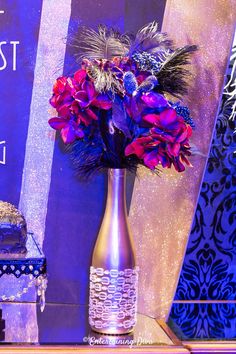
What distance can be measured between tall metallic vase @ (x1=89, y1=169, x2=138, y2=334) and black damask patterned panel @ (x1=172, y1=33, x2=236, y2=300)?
14.8 inches

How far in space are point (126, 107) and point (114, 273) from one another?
1.31 feet

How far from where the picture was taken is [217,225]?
1.92 meters

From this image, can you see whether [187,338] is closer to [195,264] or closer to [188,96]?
[195,264]

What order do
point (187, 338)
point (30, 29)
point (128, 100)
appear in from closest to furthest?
point (128, 100), point (187, 338), point (30, 29)

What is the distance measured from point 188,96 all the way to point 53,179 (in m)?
0.46

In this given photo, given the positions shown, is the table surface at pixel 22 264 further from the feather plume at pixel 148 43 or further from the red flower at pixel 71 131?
the feather plume at pixel 148 43

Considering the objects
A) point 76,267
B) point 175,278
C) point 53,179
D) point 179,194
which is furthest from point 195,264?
point 53,179

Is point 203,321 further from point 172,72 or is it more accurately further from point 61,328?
point 172,72

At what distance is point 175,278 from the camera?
1911mm

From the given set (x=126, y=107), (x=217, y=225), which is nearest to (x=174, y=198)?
(x=217, y=225)

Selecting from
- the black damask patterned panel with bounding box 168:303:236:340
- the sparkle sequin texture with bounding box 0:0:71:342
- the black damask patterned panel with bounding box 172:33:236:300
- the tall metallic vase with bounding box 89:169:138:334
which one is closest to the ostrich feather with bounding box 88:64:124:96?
the tall metallic vase with bounding box 89:169:138:334

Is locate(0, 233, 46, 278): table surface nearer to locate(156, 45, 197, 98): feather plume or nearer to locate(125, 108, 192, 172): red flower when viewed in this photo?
locate(125, 108, 192, 172): red flower

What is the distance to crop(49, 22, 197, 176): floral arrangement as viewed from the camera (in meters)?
1.47

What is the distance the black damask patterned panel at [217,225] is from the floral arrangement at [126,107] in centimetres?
31
